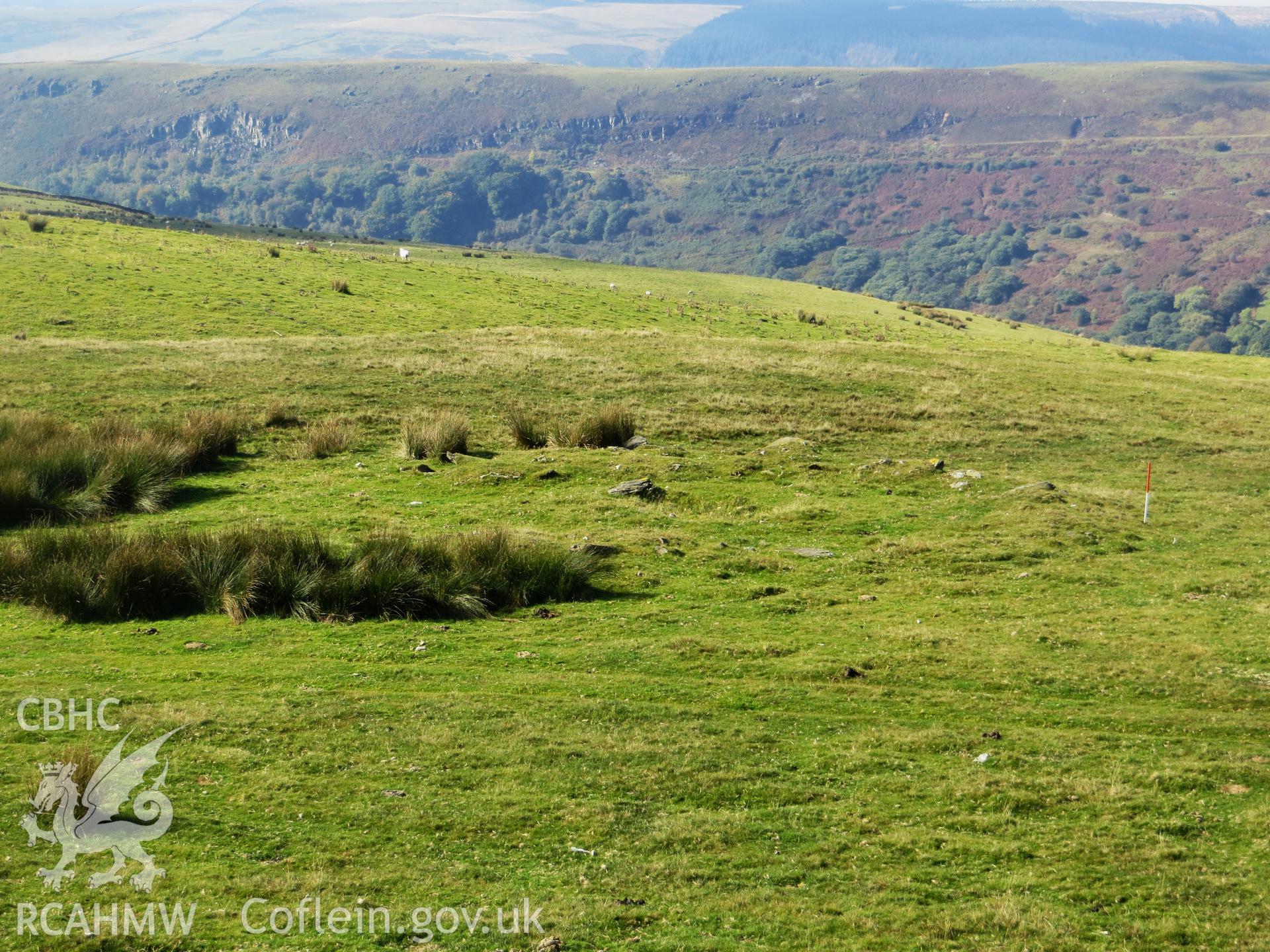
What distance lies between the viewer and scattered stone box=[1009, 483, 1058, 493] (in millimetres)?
22156

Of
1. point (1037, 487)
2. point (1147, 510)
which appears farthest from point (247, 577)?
point (1147, 510)

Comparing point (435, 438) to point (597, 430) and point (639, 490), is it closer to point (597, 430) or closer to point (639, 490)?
point (597, 430)

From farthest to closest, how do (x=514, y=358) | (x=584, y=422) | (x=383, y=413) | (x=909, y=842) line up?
(x=514, y=358) → (x=383, y=413) → (x=584, y=422) → (x=909, y=842)

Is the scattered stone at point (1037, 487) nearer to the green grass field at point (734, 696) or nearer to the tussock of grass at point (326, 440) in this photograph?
the green grass field at point (734, 696)

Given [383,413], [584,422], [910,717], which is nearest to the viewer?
[910,717]

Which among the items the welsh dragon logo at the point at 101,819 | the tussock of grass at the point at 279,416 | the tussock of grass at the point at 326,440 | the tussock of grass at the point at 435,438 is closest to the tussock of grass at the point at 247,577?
the welsh dragon logo at the point at 101,819

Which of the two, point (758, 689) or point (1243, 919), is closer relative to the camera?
point (1243, 919)

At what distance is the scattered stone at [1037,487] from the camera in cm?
2216

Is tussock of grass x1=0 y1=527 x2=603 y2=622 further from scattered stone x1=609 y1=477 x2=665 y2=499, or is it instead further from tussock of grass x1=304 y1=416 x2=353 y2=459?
tussock of grass x1=304 y1=416 x2=353 y2=459

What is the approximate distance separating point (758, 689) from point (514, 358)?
960 inches

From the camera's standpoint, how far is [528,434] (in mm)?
25578

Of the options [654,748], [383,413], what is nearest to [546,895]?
[654,748]

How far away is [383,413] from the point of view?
27.9 m

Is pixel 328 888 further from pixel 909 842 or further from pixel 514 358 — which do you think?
pixel 514 358
